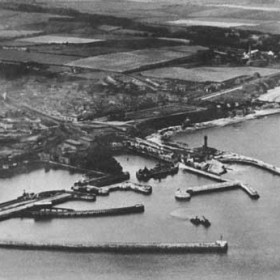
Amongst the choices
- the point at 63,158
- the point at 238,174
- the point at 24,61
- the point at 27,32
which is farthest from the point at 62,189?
the point at 27,32

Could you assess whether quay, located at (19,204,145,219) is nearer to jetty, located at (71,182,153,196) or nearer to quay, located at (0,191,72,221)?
quay, located at (0,191,72,221)

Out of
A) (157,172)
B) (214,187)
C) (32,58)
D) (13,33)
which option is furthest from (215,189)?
(13,33)

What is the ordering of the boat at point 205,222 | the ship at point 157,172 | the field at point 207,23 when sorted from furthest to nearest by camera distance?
the field at point 207,23
the ship at point 157,172
the boat at point 205,222

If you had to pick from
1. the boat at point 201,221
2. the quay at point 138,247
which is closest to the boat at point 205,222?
the boat at point 201,221

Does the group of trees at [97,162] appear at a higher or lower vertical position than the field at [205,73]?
lower

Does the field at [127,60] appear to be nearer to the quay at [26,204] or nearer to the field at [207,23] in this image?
the field at [207,23]

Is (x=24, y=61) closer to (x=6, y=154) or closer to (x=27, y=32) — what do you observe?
(x=27, y=32)
